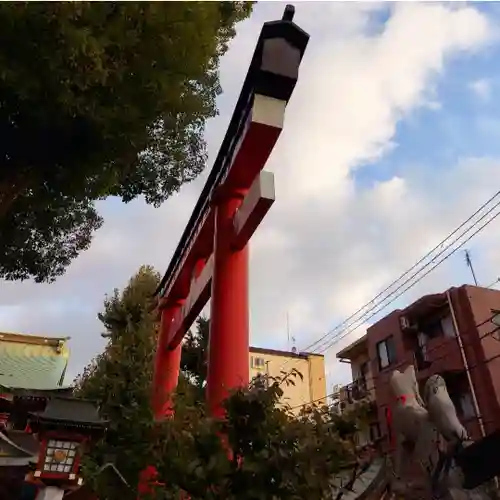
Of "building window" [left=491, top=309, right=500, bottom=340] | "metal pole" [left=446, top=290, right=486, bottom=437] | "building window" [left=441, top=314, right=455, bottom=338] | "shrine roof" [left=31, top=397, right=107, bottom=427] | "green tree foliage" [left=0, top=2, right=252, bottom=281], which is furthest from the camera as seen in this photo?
"building window" [left=441, top=314, right=455, bottom=338]

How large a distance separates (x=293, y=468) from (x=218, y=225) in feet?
14.6

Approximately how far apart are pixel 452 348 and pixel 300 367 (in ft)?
51.8

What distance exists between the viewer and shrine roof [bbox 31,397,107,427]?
10.3 meters

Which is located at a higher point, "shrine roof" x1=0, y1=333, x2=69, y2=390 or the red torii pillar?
"shrine roof" x1=0, y1=333, x2=69, y2=390

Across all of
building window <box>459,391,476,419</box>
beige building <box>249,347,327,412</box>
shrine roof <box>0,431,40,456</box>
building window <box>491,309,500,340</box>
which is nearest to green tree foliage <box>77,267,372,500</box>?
shrine roof <box>0,431,40,456</box>

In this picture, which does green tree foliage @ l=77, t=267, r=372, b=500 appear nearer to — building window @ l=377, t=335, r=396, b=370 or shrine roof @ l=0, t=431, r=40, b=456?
shrine roof @ l=0, t=431, r=40, b=456

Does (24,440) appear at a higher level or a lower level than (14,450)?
higher

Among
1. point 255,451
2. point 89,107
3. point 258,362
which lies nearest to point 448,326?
point 89,107

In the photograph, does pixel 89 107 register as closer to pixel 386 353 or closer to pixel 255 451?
pixel 255 451

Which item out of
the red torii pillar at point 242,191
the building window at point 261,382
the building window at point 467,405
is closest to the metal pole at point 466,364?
the building window at point 467,405

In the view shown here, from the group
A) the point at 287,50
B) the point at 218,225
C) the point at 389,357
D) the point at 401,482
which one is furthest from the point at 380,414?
the point at 287,50

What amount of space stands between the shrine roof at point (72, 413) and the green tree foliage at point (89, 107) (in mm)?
3118

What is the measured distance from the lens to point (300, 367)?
33.0 metres

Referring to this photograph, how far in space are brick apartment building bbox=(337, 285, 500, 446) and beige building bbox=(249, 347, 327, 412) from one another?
417 inches
